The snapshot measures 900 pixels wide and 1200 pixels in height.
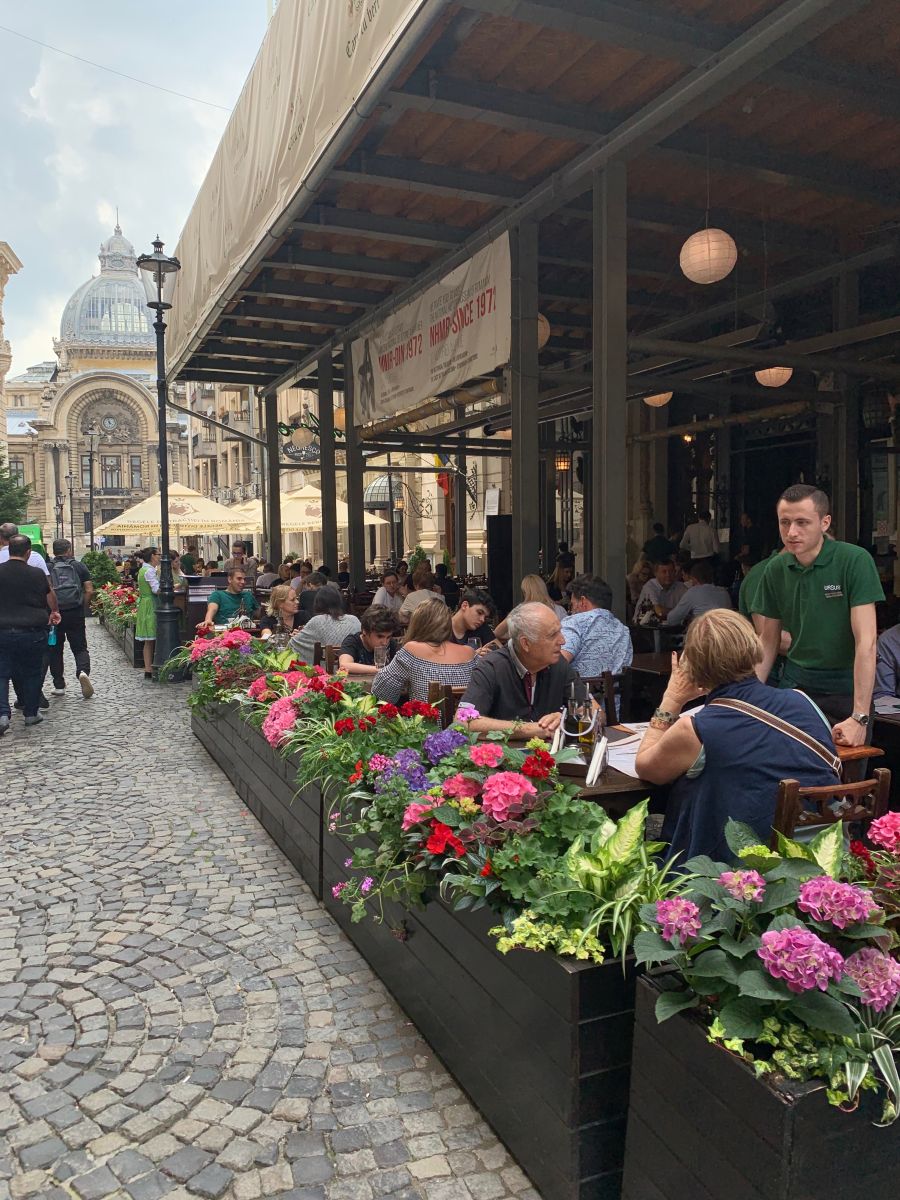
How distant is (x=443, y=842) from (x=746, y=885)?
100cm

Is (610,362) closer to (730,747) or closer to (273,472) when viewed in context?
(730,747)

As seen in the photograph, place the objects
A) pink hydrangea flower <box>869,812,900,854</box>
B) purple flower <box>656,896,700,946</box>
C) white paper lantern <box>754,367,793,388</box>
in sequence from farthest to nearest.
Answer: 1. white paper lantern <box>754,367,793,388</box>
2. pink hydrangea flower <box>869,812,900,854</box>
3. purple flower <box>656,896,700,946</box>

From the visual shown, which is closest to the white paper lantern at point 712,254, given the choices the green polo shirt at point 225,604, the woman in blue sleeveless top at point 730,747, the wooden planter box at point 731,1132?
the woman in blue sleeveless top at point 730,747

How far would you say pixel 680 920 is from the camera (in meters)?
1.81

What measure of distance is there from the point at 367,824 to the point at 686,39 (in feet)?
14.0

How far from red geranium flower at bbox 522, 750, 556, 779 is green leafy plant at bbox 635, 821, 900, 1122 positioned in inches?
28.8

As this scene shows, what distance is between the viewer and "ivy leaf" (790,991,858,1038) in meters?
1.60

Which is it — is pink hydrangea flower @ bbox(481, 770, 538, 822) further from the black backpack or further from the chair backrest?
the black backpack

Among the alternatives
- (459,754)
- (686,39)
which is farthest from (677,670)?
(686,39)

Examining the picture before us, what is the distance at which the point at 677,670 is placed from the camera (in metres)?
3.14

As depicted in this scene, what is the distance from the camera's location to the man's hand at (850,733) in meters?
3.37

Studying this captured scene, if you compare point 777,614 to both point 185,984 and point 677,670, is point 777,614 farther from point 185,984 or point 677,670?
point 185,984

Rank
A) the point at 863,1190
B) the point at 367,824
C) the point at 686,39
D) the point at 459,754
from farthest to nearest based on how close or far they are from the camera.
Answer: the point at 686,39 → the point at 367,824 → the point at 459,754 → the point at 863,1190

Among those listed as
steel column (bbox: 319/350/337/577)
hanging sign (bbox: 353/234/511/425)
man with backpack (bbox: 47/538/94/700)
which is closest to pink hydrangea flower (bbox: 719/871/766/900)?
hanging sign (bbox: 353/234/511/425)
